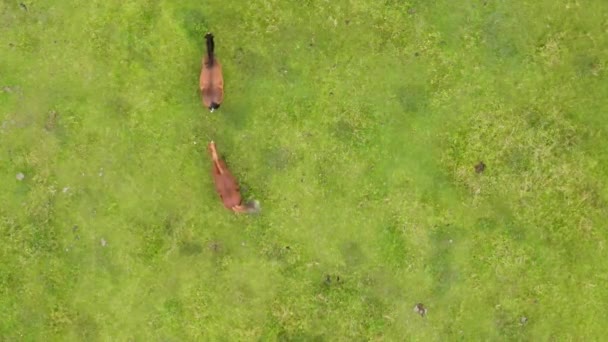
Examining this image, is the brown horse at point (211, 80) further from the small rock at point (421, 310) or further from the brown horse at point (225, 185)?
the small rock at point (421, 310)

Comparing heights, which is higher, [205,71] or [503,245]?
[205,71]

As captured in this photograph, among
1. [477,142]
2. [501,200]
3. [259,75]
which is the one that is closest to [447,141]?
[477,142]

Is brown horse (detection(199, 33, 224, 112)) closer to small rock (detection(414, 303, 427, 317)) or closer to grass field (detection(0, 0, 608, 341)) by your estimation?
grass field (detection(0, 0, 608, 341))

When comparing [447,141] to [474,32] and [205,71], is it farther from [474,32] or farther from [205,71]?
[205,71]

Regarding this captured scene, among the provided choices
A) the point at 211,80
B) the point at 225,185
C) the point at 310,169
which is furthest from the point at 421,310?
the point at 211,80

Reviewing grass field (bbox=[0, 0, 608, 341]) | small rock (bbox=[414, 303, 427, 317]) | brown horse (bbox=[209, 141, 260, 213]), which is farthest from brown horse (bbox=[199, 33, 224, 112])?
small rock (bbox=[414, 303, 427, 317])

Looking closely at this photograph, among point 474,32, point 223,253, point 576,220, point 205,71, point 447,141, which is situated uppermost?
point 474,32
